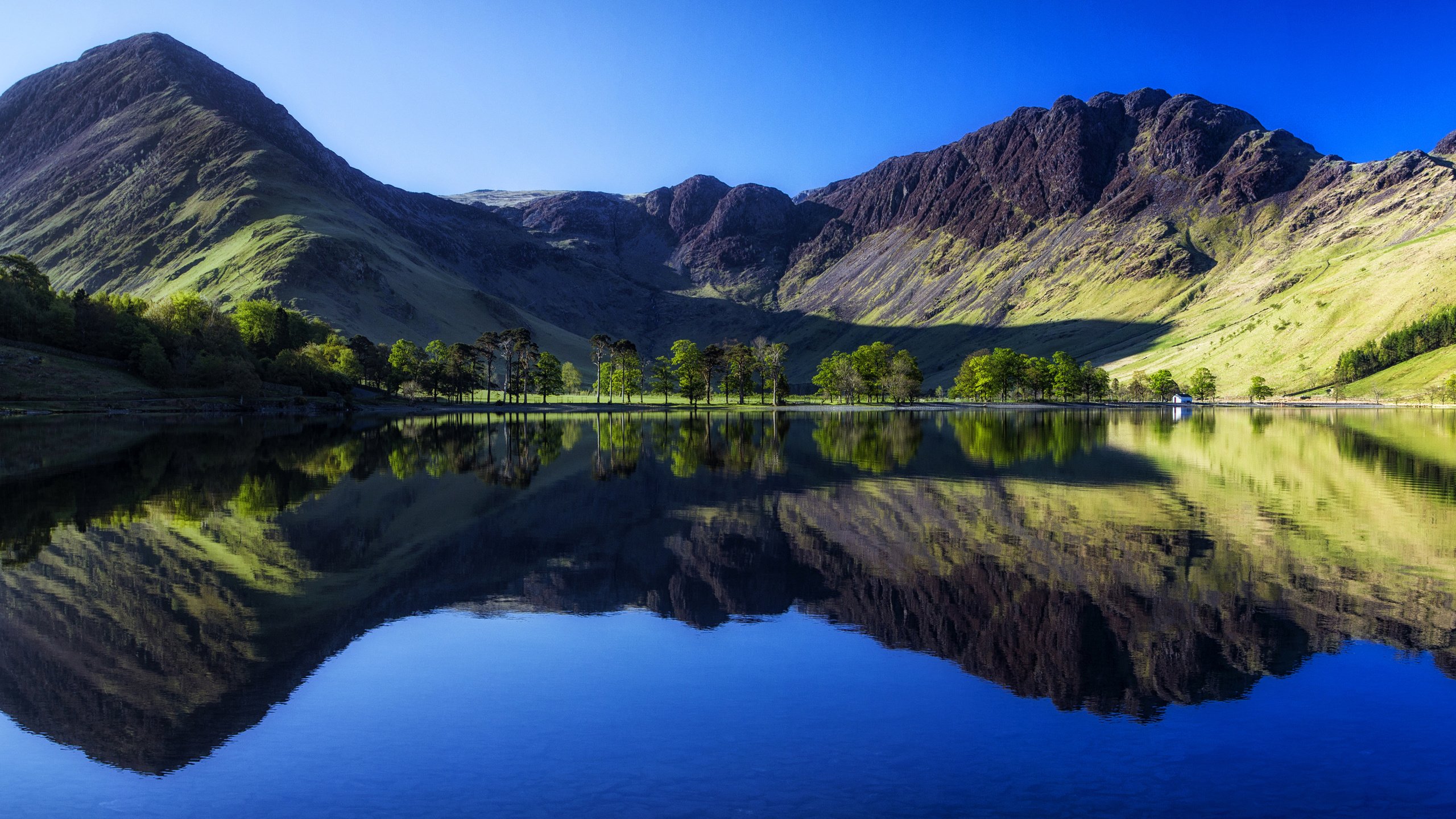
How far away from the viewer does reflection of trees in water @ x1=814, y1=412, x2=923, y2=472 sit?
45.5 meters

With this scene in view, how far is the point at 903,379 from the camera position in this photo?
165375 millimetres

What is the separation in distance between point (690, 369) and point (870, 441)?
97669mm

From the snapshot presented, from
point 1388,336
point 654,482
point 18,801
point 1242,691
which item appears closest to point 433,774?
point 18,801

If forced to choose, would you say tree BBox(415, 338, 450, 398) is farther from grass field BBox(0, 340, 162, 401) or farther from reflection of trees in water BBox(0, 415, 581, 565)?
reflection of trees in water BBox(0, 415, 581, 565)

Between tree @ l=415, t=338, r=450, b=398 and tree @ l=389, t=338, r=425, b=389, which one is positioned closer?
tree @ l=389, t=338, r=425, b=389

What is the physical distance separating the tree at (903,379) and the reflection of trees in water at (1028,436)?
40.7 meters

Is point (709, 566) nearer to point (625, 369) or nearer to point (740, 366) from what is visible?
point (625, 369)

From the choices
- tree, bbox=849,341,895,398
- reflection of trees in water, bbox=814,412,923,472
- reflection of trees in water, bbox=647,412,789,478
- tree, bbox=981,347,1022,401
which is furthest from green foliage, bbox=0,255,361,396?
tree, bbox=981,347,1022,401

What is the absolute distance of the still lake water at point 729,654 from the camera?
31.1 feet

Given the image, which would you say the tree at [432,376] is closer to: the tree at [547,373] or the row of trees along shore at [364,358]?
the row of trees along shore at [364,358]

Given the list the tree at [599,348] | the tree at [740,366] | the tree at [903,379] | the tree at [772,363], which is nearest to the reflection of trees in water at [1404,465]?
the tree at [903,379]

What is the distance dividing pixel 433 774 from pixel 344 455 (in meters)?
44.1

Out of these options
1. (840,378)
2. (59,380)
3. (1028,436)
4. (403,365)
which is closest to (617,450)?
(1028,436)

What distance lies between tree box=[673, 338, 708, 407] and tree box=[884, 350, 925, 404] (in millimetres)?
37339
